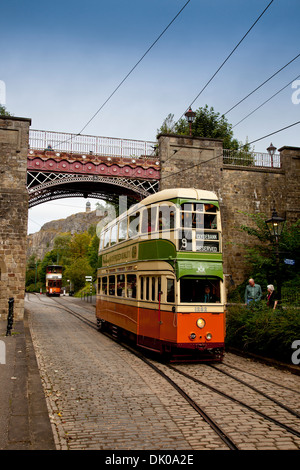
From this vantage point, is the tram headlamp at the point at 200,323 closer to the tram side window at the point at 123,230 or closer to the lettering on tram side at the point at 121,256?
the lettering on tram side at the point at 121,256

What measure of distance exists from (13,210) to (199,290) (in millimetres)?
12831

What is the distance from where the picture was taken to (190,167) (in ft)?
74.8

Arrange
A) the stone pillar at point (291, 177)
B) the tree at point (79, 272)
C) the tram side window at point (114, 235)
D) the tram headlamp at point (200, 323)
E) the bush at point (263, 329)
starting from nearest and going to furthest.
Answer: the bush at point (263, 329) → the tram headlamp at point (200, 323) → the tram side window at point (114, 235) → the stone pillar at point (291, 177) → the tree at point (79, 272)

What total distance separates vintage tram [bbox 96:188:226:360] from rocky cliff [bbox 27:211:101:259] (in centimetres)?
15953

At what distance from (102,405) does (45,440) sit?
1930 millimetres

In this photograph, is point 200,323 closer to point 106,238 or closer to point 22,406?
point 22,406

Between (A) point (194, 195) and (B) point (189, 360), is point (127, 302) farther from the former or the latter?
(A) point (194, 195)

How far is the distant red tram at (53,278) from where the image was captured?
5452cm

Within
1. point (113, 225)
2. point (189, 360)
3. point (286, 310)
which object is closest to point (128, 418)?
point (189, 360)

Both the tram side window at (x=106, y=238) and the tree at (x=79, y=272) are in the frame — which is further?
the tree at (x=79, y=272)

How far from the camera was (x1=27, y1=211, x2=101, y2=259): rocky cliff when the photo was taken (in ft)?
578

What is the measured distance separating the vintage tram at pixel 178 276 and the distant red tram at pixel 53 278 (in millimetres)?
43542

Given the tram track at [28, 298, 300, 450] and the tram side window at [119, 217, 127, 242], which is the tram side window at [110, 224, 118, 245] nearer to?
the tram side window at [119, 217, 127, 242]

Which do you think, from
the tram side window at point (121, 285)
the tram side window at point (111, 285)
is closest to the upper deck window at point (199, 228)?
the tram side window at point (121, 285)
